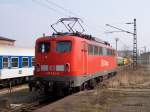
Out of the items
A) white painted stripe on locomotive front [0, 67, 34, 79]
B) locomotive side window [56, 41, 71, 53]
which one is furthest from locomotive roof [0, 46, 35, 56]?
locomotive side window [56, 41, 71, 53]

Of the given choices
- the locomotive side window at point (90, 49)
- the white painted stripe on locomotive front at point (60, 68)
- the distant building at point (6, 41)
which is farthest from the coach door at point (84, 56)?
the distant building at point (6, 41)

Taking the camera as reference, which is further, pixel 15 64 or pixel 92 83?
pixel 15 64

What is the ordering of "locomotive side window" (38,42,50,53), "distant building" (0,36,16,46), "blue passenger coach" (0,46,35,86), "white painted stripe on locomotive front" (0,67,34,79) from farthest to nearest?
1. "distant building" (0,36,16,46)
2. "blue passenger coach" (0,46,35,86)
3. "white painted stripe on locomotive front" (0,67,34,79)
4. "locomotive side window" (38,42,50,53)

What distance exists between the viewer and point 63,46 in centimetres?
1670

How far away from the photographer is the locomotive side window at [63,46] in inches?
654

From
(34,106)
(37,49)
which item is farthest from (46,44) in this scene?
(34,106)

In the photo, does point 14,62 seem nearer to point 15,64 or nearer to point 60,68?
point 15,64

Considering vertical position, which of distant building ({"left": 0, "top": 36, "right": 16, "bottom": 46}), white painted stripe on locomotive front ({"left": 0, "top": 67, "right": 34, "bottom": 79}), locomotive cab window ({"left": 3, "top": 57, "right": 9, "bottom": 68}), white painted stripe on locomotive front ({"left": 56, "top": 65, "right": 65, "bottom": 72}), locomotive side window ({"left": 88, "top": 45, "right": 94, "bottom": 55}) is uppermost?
distant building ({"left": 0, "top": 36, "right": 16, "bottom": 46})

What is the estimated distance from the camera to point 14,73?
2402 centimetres

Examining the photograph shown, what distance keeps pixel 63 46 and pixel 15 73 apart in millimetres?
8518

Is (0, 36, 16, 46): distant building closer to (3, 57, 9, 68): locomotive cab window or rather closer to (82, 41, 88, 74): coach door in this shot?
(3, 57, 9, 68): locomotive cab window

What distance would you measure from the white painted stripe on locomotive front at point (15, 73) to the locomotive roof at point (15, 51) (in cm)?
114

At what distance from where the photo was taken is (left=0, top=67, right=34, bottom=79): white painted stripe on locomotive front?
22.3m

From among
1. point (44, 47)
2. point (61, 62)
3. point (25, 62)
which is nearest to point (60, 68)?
point (61, 62)
